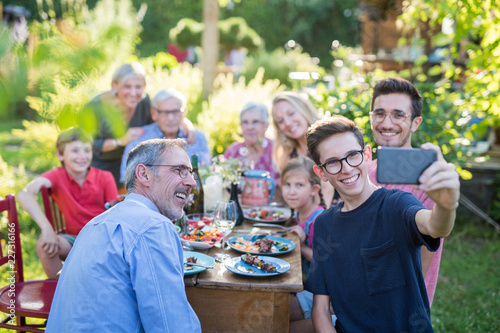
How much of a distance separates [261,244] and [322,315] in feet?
1.72

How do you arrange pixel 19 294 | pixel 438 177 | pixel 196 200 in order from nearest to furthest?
pixel 438 177 < pixel 19 294 < pixel 196 200

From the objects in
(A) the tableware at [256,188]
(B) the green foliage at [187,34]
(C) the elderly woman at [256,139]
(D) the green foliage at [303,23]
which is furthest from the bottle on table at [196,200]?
(D) the green foliage at [303,23]

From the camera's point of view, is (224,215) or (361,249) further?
(224,215)

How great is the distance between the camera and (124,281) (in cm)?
162

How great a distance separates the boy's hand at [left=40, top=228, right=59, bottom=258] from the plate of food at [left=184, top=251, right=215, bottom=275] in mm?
1204

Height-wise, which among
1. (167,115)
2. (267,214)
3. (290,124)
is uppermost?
(167,115)

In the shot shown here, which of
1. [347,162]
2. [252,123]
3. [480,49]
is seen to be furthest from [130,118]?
[480,49]

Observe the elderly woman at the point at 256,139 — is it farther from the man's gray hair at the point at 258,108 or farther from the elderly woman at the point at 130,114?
the elderly woman at the point at 130,114

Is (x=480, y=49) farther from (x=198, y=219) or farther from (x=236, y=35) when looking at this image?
(x=236, y=35)

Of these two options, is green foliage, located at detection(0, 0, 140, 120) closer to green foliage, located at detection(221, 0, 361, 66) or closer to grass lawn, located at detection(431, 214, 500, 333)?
grass lawn, located at detection(431, 214, 500, 333)

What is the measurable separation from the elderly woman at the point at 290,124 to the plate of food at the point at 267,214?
82 centimetres

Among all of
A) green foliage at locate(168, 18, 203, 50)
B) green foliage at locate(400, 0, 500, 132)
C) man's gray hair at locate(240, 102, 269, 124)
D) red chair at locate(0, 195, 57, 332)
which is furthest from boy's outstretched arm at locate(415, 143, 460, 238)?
green foliage at locate(168, 18, 203, 50)

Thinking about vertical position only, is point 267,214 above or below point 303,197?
below

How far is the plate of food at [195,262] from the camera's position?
2.10 metres
